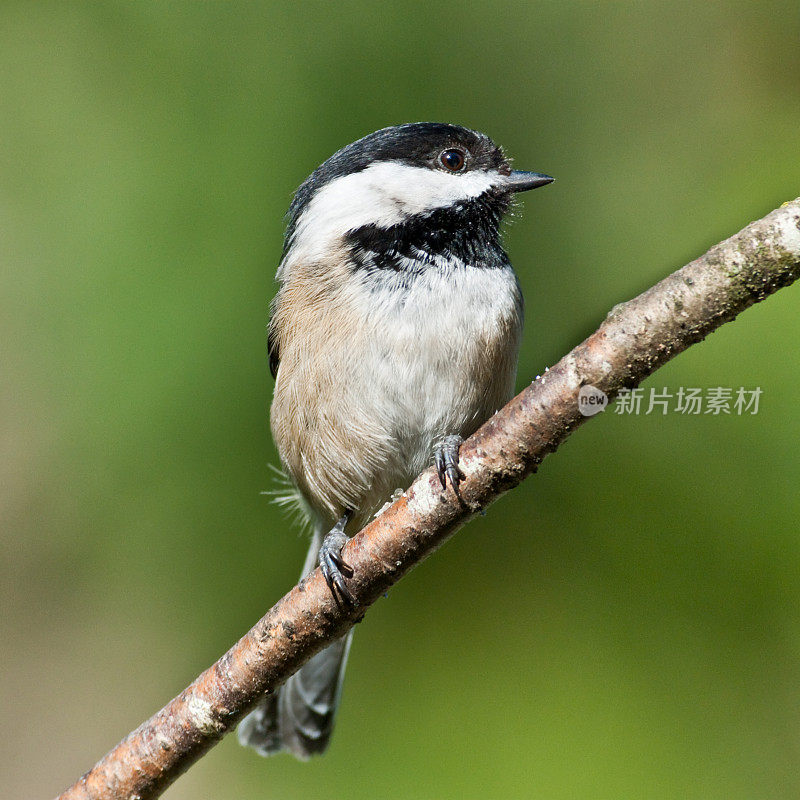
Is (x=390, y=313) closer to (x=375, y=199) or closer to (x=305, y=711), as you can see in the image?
(x=375, y=199)

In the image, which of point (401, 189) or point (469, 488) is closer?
point (469, 488)

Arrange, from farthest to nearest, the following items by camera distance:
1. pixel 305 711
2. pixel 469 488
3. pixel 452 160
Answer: pixel 305 711 < pixel 452 160 < pixel 469 488

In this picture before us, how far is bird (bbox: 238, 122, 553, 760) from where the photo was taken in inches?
74.7

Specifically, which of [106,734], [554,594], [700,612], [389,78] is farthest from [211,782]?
[389,78]

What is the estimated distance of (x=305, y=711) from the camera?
2.41 m

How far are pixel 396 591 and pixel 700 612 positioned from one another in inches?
30.7

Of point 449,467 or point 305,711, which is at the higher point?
point 449,467

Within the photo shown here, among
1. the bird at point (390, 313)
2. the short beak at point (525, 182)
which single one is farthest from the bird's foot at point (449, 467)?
the short beak at point (525, 182)

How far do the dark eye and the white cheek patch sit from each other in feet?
0.10

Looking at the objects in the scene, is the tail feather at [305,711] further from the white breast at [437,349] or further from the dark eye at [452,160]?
the dark eye at [452,160]

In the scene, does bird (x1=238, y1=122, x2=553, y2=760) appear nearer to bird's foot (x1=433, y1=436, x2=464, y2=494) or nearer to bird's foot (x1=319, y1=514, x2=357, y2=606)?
bird's foot (x1=319, y1=514, x2=357, y2=606)

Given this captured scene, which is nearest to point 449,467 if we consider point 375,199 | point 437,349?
point 437,349

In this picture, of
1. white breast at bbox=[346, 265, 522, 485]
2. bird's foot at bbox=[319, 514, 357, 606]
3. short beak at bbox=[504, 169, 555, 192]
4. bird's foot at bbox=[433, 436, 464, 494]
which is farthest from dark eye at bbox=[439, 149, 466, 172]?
bird's foot at bbox=[319, 514, 357, 606]

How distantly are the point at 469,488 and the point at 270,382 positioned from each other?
3.90 ft
